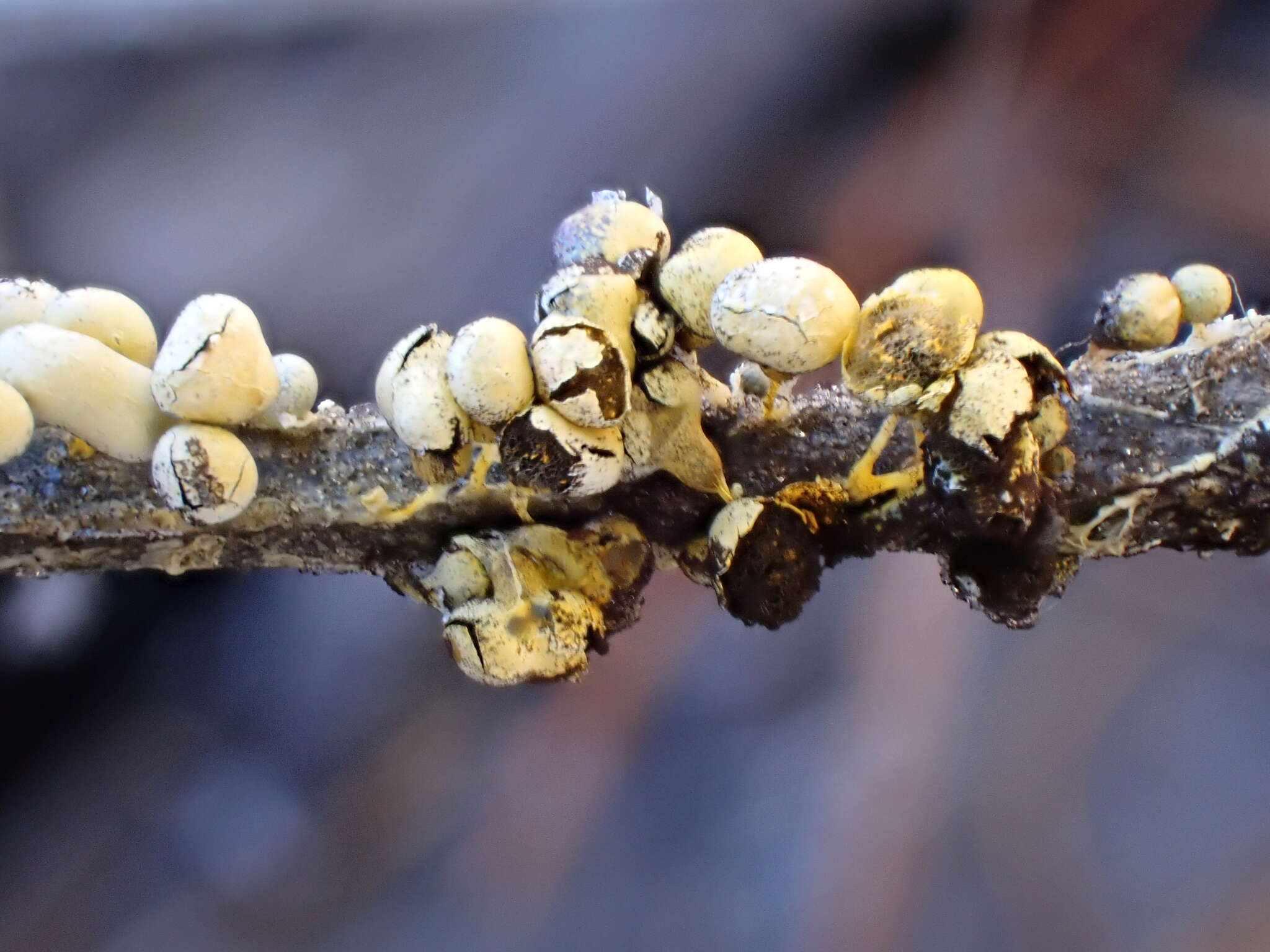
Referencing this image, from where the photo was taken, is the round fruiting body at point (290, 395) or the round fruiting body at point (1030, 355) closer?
the round fruiting body at point (1030, 355)

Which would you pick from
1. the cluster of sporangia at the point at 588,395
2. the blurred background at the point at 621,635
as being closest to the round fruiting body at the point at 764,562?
→ the cluster of sporangia at the point at 588,395

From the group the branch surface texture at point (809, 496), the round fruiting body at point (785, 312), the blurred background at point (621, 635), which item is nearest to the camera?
the round fruiting body at point (785, 312)

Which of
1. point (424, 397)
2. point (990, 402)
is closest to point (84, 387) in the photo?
point (424, 397)

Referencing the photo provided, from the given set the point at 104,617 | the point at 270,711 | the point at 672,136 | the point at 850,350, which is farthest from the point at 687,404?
the point at 104,617

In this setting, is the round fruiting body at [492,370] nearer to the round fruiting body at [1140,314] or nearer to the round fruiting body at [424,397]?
the round fruiting body at [424,397]

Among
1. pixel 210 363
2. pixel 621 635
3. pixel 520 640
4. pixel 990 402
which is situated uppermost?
pixel 210 363

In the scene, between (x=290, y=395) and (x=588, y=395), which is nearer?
(x=588, y=395)

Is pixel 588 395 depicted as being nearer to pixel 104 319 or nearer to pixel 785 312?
pixel 785 312
